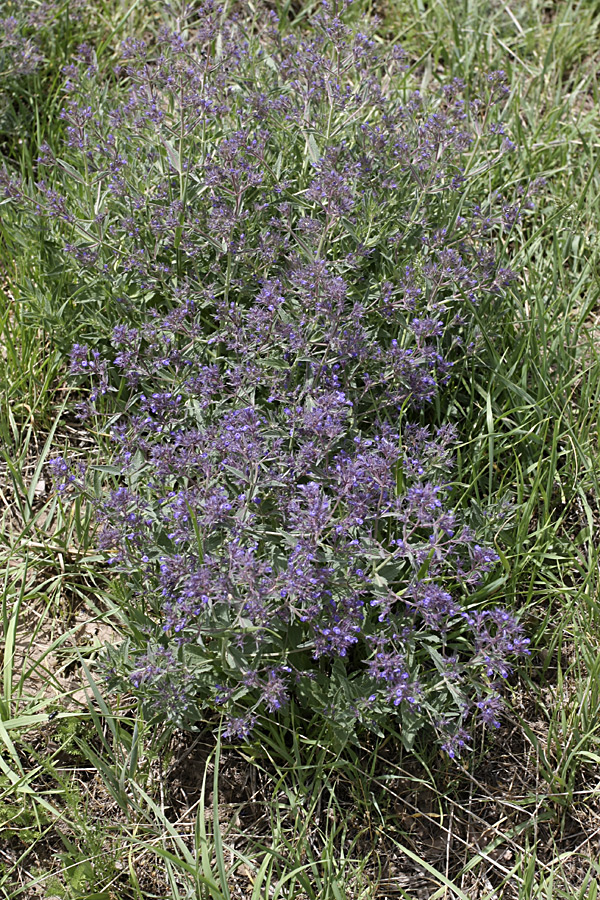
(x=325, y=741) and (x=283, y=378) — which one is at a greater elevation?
(x=283, y=378)

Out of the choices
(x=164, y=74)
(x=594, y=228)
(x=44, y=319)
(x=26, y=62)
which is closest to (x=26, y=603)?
(x=44, y=319)

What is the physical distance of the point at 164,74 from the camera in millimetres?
4441

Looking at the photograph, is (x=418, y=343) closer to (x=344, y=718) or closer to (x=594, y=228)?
(x=344, y=718)

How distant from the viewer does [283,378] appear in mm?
3727

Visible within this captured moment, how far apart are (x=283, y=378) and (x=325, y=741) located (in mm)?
1599

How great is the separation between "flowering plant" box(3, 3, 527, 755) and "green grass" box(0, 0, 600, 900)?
28 cm

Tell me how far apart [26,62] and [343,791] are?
488 centimetres

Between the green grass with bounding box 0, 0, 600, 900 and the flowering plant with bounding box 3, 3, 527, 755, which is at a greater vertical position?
the flowering plant with bounding box 3, 3, 527, 755

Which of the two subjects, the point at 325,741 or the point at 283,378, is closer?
the point at 325,741

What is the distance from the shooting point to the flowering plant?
328 centimetres

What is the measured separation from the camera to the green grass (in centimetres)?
335

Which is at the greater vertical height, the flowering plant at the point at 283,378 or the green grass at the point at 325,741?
the flowering plant at the point at 283,378

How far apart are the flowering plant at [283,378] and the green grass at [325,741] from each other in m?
0.28

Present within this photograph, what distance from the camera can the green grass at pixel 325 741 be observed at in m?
3.35
